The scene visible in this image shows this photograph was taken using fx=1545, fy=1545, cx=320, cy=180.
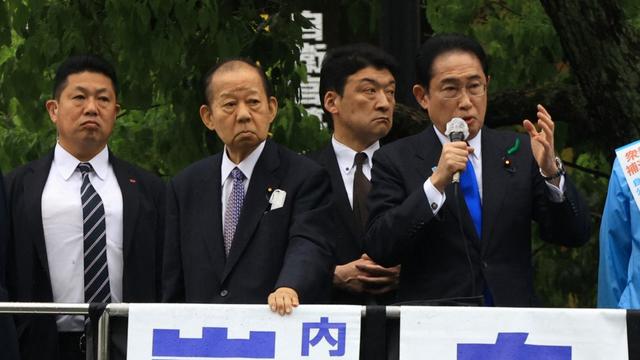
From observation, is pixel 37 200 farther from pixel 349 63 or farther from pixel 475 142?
pixel 475 142

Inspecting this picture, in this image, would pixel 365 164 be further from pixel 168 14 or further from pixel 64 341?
pixel 168 14

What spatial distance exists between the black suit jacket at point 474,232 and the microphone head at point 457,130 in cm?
26

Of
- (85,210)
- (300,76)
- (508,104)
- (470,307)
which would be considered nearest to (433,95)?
(470,307)

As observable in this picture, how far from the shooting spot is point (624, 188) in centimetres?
664

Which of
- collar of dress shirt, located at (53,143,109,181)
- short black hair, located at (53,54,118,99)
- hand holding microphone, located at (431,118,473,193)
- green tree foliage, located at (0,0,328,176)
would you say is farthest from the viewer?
green tree foliage, located at (0,0,328,176)

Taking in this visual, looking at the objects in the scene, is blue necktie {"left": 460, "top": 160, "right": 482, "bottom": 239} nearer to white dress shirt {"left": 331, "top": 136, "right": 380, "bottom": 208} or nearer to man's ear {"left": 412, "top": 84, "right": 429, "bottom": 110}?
man's ear {"left": 412, "top": 84, "right": 429, "bottom": 110}

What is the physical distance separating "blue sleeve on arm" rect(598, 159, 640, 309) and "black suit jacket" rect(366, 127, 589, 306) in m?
0.14

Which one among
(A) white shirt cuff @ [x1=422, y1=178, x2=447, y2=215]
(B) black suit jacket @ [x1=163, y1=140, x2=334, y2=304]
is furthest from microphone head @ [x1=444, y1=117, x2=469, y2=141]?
(B) black suit jacket @ [x1=163, y1=140, x2=334, y2=304]

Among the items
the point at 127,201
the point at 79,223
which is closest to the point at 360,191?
the point at 127,201

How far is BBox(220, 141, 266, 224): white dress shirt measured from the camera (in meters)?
6.96

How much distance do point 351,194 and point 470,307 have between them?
4.73 feet

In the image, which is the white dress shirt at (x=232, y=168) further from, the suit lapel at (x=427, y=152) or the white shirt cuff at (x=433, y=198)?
the white shirt cuff at (x=433, y=198)

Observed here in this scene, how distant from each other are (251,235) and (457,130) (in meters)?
1.04

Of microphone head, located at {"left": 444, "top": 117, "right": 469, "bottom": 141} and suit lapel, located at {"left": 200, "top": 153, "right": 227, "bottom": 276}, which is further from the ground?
microphone head, located at {"left": 444, "top": 117, "right": 469, "bottom": 141}
